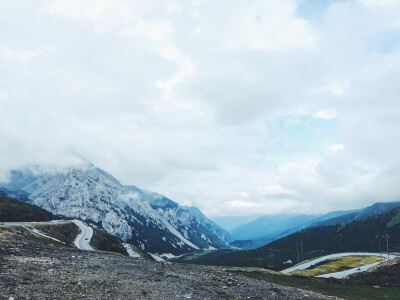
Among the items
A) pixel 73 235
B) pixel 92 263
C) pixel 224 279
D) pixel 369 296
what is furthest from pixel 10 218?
pixel 369 296

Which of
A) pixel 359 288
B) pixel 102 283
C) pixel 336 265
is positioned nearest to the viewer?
pixel 102 283

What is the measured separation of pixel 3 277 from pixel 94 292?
921 cm

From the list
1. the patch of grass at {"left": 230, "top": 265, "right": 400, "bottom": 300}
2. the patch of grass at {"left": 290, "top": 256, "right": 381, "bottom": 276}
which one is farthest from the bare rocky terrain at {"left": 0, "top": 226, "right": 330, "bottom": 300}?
the patch of grass at {"left": 290, "top": 256, "right": 381, "bottom": 276}

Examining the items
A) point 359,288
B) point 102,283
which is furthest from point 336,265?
point 102,283

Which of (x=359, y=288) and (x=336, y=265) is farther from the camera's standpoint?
(x=336, y=265)

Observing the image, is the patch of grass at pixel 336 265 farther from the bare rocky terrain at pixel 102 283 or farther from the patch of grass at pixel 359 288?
the bare rocky terrain at pixel 102 283

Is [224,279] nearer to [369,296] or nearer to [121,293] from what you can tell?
[121,293]

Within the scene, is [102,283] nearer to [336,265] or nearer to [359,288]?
[359,288]

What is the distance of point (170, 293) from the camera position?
32.3m

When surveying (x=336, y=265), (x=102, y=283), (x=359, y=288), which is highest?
(x=102, y=283)

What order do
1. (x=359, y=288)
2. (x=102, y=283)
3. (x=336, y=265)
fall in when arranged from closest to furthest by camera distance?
(x=102, y=283), (x=359, y=288), (x=336, y=265)

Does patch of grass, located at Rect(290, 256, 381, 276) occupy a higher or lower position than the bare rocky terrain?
lower

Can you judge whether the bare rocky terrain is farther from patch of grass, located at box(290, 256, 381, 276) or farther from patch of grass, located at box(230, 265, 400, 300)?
patch of grass, located at box(290, 256, 381, 276)

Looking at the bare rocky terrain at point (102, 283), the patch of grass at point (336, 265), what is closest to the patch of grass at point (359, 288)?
the bare rocky terrain at point (102, 283)
